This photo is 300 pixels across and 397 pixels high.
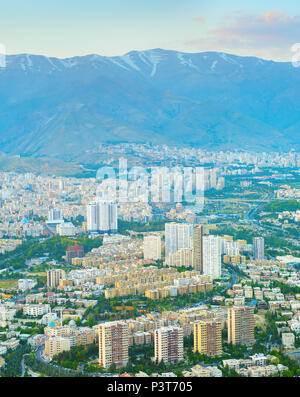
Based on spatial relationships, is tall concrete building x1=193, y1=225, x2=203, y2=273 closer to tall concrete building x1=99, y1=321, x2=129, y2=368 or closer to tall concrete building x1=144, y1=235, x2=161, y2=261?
tall concrete building x1=144, y1=235, x2=161, y2=261

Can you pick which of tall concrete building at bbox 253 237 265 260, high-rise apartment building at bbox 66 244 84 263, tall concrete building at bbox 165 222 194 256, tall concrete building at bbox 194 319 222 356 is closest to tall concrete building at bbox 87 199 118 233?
high-rise apartment building at bbox 66 244 84 263

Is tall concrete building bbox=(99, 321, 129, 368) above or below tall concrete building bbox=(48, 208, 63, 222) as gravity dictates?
below

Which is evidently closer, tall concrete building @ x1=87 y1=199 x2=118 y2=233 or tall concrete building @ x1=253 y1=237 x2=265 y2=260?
tall concrete building @ x1=253 y1=237 x2=265 y2=260

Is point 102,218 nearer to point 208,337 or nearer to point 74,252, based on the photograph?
point 74,252

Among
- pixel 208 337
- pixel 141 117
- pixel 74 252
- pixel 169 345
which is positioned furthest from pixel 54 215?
pixel 141 117
